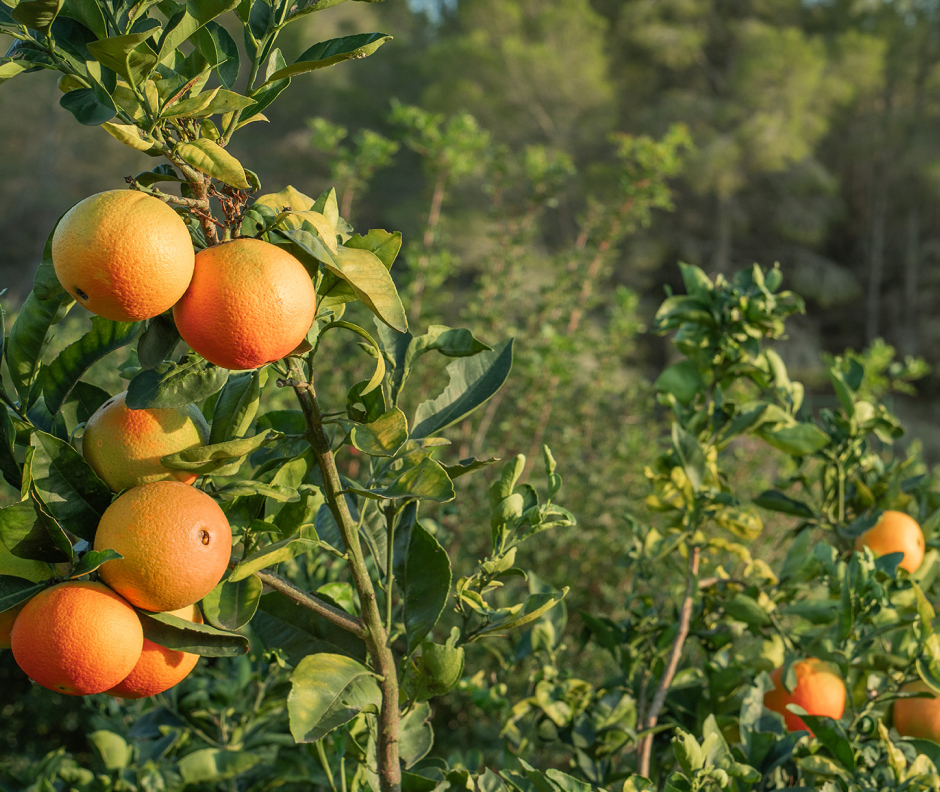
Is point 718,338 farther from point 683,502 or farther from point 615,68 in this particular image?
point 615,68

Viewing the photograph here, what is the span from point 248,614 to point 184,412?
0.11 m

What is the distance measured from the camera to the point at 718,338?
676 mm

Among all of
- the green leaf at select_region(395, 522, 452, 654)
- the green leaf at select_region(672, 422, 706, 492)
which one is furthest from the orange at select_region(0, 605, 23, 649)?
the green leaf at select_region(672, 422, 706, 492)

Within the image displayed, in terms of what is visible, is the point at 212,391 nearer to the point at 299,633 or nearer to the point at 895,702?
the point at 299,633

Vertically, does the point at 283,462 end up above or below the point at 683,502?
above

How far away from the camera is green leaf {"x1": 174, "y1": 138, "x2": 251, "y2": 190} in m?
0.30

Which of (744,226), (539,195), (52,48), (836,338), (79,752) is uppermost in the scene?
(52,48)

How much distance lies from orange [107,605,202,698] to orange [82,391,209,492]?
2.9 inches

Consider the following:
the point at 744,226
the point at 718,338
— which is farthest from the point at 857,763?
the point at 744,226

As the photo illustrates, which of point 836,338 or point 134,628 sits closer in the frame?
point 134,628

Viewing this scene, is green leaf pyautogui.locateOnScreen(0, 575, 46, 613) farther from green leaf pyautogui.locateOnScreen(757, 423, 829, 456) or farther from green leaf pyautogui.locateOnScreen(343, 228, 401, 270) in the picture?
green leaf pyautogui.locateOnScreen(757, 423, 829, 456)

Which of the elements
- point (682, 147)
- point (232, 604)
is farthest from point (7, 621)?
point (682, 147)

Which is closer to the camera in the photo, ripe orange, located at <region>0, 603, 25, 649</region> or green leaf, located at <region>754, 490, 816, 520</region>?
ripe orange, located at <region>0, 603, 25, 649</region>

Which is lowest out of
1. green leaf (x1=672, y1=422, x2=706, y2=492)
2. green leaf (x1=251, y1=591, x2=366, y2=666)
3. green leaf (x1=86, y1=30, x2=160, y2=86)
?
green leaf (x1=251, y1=591, x2=366, y2=666)
